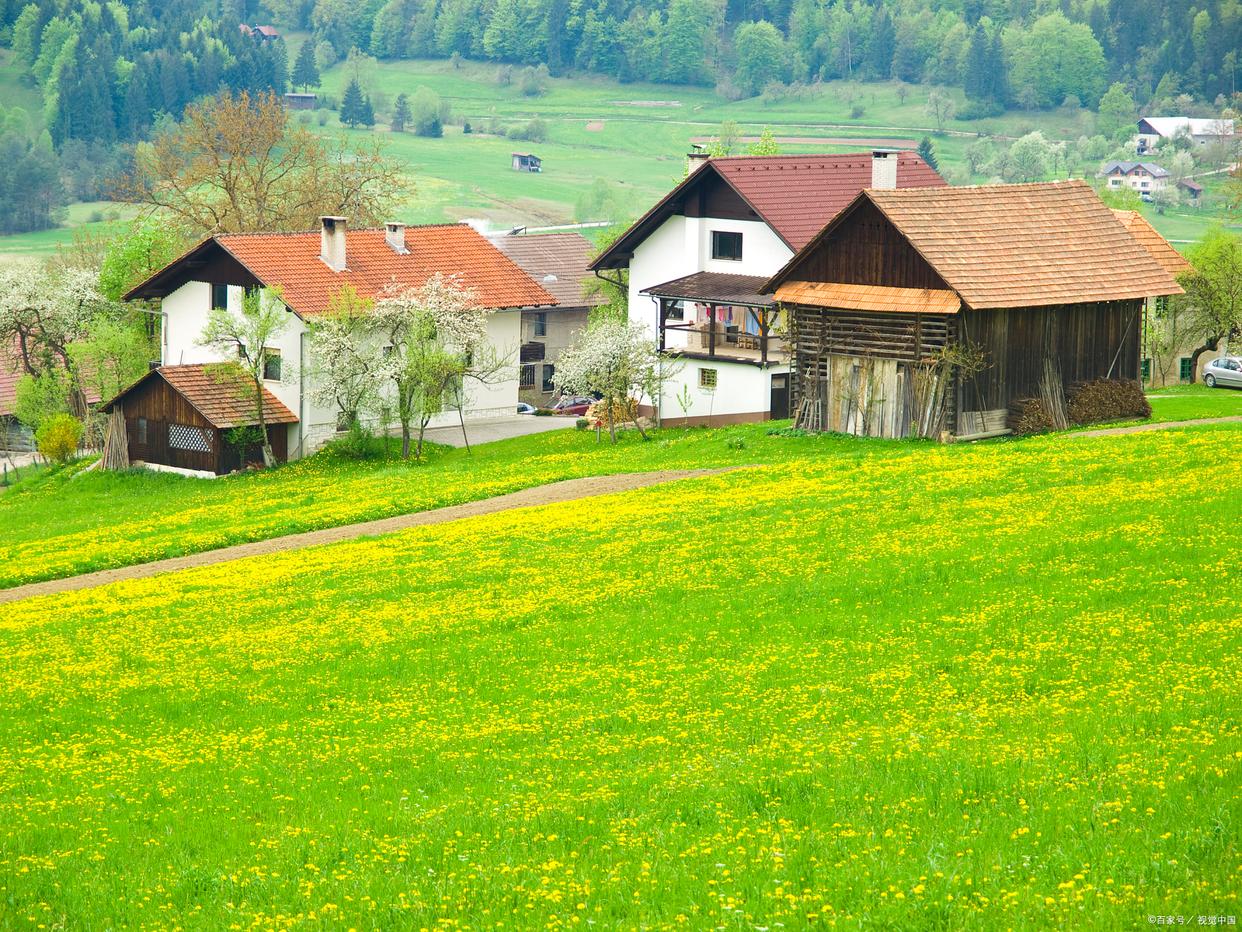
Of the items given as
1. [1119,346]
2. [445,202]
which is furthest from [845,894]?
[445,202]

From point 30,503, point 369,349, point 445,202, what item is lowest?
point 30,503

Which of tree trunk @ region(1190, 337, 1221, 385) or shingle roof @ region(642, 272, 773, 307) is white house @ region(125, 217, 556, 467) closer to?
shingle roof @ region(642, 272, 773, 307)

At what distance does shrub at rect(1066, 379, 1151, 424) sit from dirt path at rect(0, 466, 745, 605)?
1127 cm

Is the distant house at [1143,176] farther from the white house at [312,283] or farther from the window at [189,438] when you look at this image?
the window at [189,438]

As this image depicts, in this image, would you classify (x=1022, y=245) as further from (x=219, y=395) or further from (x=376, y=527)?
(x=219, y=395)

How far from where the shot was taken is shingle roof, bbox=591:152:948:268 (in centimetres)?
5850

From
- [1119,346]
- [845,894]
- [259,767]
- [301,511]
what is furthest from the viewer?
[1119,346]

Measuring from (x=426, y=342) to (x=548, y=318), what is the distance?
24.6 meters

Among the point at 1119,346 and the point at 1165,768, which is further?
the point at 1119,346

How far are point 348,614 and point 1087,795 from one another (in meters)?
14.9

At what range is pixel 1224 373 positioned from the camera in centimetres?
6231

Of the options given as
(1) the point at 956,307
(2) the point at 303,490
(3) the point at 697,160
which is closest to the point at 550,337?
(3) the point at 697,160

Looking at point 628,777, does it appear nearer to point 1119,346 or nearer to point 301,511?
point 301,511

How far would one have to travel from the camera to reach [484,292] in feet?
209
